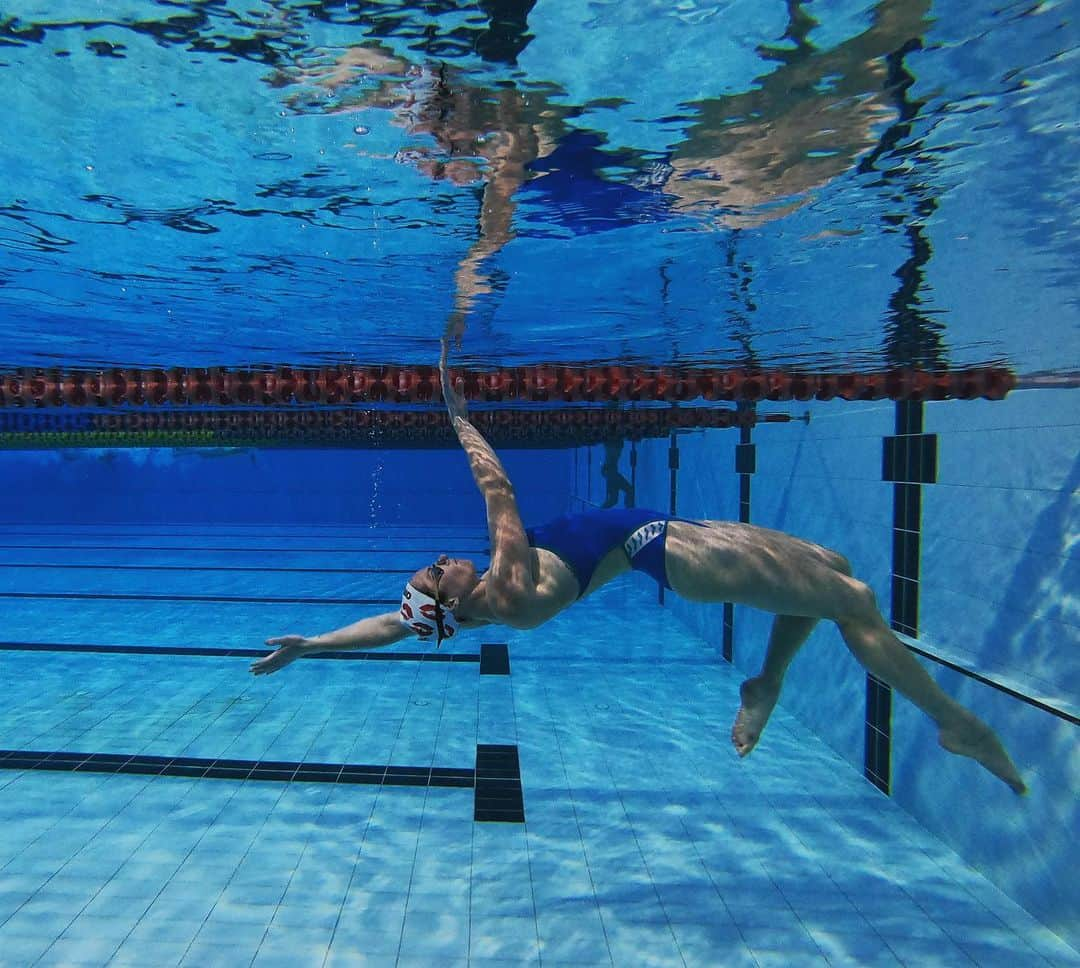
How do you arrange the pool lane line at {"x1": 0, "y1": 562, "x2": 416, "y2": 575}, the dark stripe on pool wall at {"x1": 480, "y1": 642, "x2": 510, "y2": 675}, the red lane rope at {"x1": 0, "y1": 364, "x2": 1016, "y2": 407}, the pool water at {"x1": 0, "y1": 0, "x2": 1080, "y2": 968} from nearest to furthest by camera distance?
the pool water at {"x1": 0, "y1": 0, "x2": 1080, "y2": 968} → the red lane rope at {"x1": 0, "y1": 364, "x2": 1016, "y2": 407} → the dark stripe on pool wall at {"x1": 480, "y1": 642, "x2": 510, "y2": 675} → the pool lane line at {"x1": 0, "y1": 562, "x2": 416, "y2": 575}

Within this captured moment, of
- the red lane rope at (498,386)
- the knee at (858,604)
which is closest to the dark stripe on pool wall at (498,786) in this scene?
the red lane rope at (498,386)

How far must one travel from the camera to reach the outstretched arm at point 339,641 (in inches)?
131

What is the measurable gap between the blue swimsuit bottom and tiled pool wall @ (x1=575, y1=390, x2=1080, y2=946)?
9.66ft

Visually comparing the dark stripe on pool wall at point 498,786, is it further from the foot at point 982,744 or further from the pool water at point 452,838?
the foot at point 982,744

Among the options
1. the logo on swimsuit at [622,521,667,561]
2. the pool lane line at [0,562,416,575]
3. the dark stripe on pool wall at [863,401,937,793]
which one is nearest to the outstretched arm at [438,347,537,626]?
the logo on swimsuit at [622,521,667,561]

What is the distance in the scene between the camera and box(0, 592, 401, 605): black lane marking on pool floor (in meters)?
13.2

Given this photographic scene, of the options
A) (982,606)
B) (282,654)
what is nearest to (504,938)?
(282,654)

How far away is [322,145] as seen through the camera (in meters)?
3.00

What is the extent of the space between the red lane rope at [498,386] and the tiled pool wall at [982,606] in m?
0.61

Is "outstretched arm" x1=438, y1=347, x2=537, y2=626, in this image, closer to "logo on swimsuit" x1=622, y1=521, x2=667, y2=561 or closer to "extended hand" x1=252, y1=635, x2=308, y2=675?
"logo on swimsuit" x1=622, y1=521, x2=667, y2=561

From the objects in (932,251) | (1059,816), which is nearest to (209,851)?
(1059,816)

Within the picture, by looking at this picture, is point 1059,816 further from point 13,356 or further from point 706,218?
point 13,356

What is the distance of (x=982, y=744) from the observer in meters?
3.30

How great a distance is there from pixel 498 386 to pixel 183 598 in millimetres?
11080
